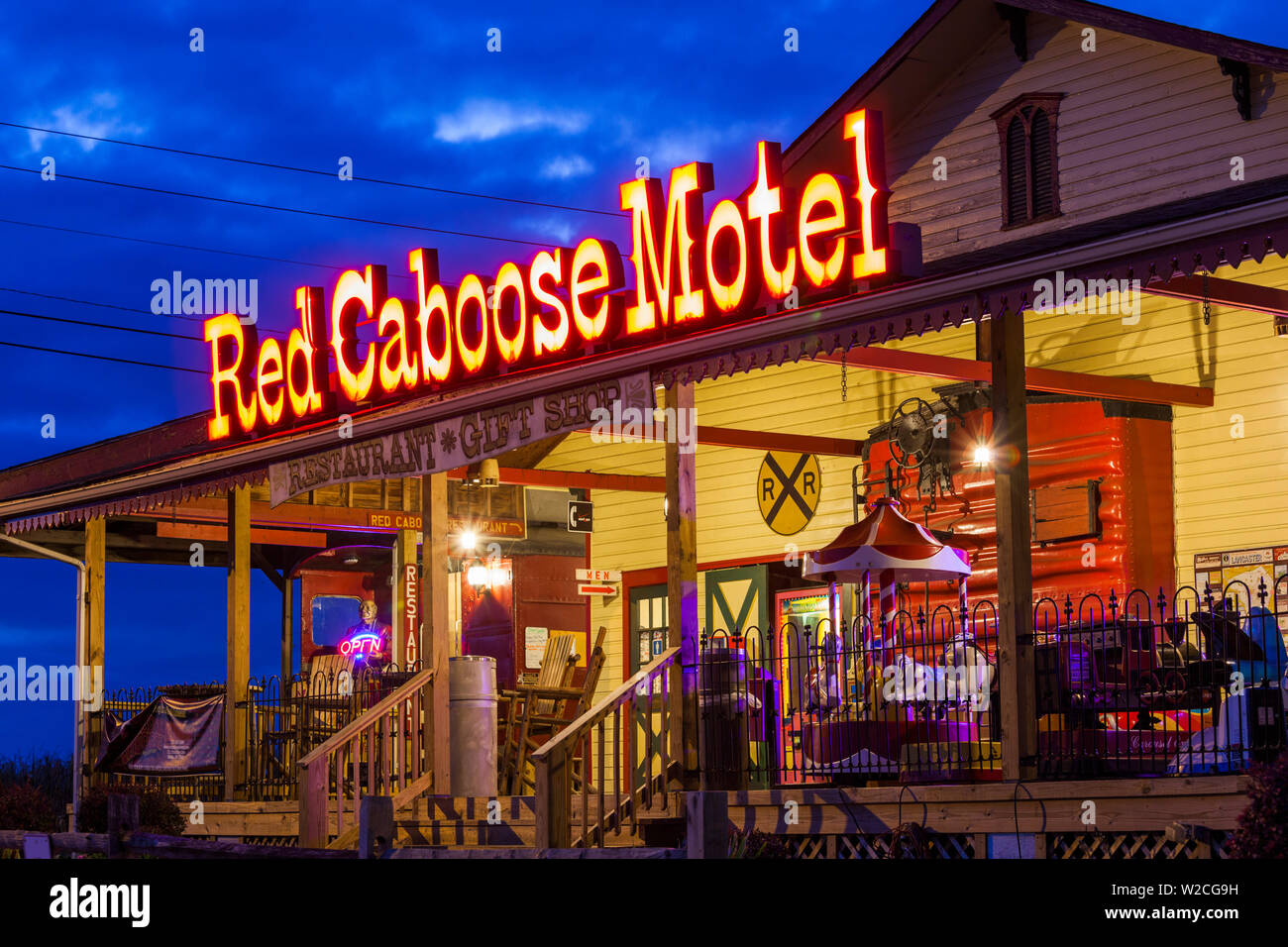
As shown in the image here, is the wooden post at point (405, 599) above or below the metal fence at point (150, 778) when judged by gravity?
above

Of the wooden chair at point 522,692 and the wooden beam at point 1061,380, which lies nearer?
the wooden beam at point 1061,380

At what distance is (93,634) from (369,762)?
6630 millimetres

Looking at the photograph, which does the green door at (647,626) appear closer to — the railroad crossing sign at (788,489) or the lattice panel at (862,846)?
the railroad crossing sign at (788,489)

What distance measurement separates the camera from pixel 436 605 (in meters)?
15.4

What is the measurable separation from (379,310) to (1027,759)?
26.6ft

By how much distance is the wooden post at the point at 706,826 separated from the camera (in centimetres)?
825

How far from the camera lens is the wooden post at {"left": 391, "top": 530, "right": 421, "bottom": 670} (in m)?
22.3

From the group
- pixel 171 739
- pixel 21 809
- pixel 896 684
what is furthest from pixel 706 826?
pixel 171 739

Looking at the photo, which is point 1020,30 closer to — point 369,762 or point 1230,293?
point 1230,293

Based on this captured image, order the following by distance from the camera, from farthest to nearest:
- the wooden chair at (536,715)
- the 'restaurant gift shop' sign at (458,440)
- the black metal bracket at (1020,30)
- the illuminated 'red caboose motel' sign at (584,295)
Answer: the wooden chair at (536,715), the black metal bracket at (1020,30), the 'restaurant gift shop' sign at (458,440), the illuminated 'red caboose motel' sign at (584,295)

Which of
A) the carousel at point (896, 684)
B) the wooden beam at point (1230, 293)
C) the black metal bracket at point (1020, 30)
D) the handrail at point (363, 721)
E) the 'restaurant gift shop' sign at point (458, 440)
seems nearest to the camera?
the carousel at point (896, 684)

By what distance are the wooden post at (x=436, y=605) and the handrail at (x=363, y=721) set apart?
159 mm

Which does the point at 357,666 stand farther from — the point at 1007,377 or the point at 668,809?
the point at 1007,377

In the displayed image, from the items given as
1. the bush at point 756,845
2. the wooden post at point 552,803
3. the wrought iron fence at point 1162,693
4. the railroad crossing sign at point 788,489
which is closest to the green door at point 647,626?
the railroad crossing sign at point 788,489
